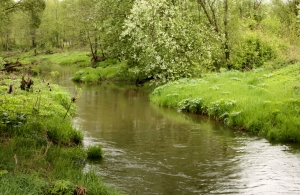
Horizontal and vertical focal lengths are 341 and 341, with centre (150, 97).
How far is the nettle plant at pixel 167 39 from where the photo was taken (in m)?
25.0

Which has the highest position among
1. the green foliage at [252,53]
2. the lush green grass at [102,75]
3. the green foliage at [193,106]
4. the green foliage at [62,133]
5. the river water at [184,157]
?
the green foliage at [252,53]

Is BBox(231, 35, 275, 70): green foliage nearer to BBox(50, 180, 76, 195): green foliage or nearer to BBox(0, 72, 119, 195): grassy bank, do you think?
BBox(0, 72, 119, 195): grassy bank

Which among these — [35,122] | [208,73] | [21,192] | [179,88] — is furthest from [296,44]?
[21,192]

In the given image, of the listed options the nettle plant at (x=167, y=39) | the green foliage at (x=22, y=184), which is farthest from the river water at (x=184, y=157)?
the nettle plant at (x=167, y=39)

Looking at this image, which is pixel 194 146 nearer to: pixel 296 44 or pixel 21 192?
pixel 21 192

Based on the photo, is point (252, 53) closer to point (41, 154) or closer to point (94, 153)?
point (94, 153)

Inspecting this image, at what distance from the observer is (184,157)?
36.3 ft

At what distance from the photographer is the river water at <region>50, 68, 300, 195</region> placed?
8773mm

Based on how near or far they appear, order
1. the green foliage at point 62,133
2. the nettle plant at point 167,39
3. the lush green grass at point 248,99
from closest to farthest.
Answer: the green foliage at point 62,133
the lush green grass at point 248,99
the nettle plant at point 167,39

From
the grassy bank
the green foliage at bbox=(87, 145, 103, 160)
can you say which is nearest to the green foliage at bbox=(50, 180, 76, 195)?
the grassy bank

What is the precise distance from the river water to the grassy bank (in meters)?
0.71

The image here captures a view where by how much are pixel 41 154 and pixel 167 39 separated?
1694 cm

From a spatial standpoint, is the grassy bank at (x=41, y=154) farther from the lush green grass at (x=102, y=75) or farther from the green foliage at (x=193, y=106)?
the lush green grass at (x=102, y=75)

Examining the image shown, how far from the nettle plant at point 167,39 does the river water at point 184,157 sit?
27.1 feet
